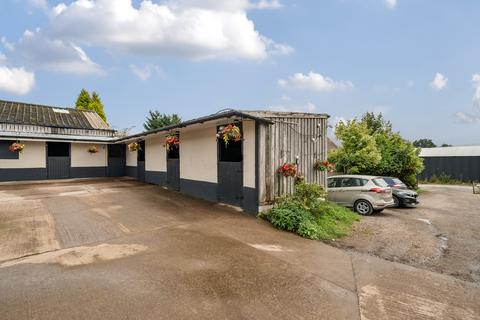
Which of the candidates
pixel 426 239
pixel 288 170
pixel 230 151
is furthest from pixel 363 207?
pixel 230 151

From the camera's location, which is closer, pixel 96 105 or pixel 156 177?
pixel 156 177

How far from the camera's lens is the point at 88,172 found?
60.1 ft

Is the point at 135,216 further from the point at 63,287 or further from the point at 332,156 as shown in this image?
the point at 332,156

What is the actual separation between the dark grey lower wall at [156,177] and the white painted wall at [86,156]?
5217mm

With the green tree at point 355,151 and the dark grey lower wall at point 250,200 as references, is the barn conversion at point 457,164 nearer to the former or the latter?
the green tree at point 355,151

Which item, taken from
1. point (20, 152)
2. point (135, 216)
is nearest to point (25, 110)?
point (20, 152)

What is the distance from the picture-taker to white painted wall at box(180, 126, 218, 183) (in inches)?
400

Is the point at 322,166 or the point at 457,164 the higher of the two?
the point at 322,166

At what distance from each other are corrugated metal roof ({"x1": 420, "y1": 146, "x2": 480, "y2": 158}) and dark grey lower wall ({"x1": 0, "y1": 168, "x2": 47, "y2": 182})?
3154cm

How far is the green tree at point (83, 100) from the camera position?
31.4 meters

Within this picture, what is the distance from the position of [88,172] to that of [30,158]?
322 centimetres

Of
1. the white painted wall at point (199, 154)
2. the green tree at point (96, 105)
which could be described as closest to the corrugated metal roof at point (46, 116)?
the green tree at point (96, 105)

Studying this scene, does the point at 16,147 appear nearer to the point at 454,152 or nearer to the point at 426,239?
the point at 426,239

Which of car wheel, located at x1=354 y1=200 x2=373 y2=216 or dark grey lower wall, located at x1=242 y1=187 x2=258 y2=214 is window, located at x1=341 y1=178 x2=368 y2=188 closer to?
car wheel, located at x1=354 y1=200 x2=373 y2=216
